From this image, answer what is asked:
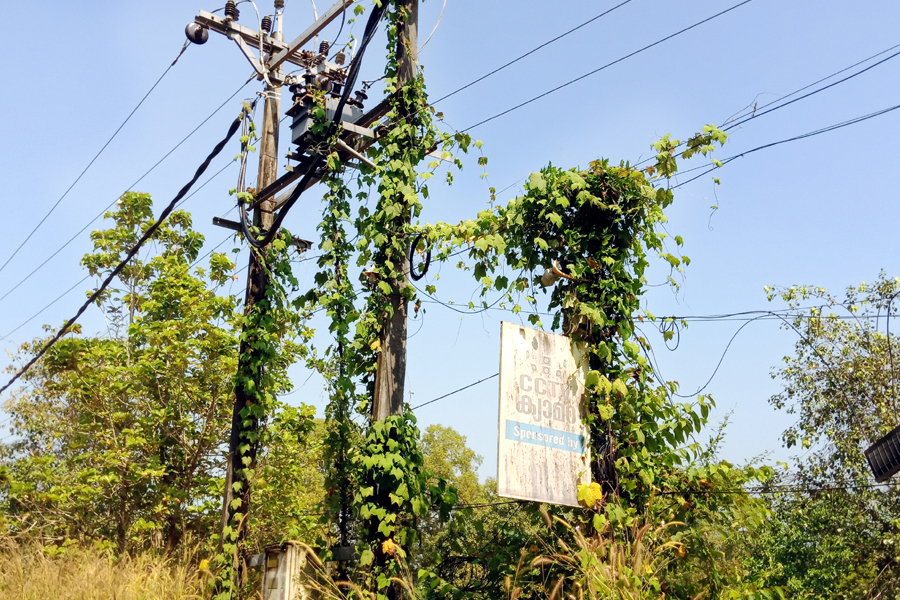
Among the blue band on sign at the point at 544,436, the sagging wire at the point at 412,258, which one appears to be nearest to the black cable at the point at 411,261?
the sagging wire at the point at 412,258

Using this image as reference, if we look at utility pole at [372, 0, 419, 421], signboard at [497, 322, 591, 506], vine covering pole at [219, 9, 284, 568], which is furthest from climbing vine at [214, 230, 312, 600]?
signboard at [497, 322, 591, 506]

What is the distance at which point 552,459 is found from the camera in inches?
274

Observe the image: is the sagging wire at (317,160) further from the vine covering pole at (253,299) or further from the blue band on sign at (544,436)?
the blue band on sign at (544,436)

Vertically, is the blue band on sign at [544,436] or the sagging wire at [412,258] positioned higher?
the sagging wire at [412,258]

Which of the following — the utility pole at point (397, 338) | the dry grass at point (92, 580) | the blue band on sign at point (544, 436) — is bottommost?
the dry grass at point (92, 580)

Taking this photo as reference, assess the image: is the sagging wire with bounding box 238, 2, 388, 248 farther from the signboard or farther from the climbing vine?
the signboard

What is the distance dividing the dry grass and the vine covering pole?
0.96m

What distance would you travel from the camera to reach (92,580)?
9.21 metres

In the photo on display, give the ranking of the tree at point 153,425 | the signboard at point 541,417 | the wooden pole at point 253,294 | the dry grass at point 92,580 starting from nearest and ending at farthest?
the signboard at point 541,417 < the dry grass at point 92,580 < the wooden pole at point 253,294 < the tree at point 153,425

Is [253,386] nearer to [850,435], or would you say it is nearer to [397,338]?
[397,338]

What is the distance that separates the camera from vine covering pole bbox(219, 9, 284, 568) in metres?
9.64

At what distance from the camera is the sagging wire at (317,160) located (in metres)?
8.98

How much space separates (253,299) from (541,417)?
4800 millimetres

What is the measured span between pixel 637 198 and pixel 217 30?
726cm
